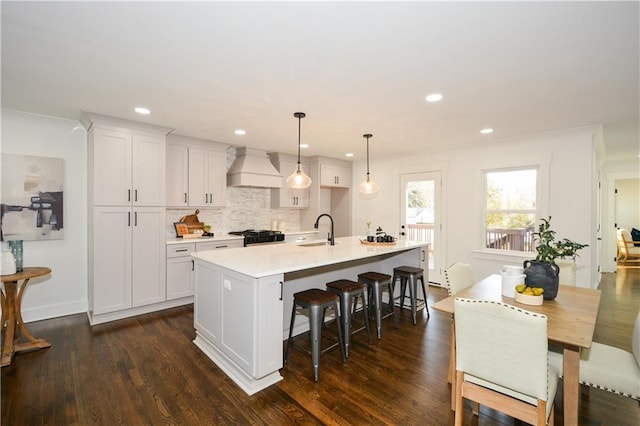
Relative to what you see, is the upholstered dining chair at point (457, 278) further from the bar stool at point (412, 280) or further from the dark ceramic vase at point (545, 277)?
the bar stool at point (412, 280)

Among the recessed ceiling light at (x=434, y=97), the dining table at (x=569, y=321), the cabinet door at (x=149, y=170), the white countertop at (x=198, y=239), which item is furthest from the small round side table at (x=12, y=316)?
the recessed ceiling light at (x=434, y=97)

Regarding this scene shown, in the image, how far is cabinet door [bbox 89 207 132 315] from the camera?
3520mm

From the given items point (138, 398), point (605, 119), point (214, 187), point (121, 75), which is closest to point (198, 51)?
point (121, 75)

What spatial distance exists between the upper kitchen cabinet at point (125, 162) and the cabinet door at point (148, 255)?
7.0 inches

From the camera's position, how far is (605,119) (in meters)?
3.55

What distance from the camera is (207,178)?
4793 millimetres

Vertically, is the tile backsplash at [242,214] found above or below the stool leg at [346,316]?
above

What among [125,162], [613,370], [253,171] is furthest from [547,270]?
[125,162]

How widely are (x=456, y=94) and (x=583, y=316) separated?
6.69 feet

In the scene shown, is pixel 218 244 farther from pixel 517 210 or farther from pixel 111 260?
pixel 517 210

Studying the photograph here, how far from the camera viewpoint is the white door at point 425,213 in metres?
5.42

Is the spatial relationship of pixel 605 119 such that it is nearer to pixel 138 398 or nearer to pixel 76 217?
pixel 138 398

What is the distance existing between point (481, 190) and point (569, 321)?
3.51 meters

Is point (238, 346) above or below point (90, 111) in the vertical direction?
below
